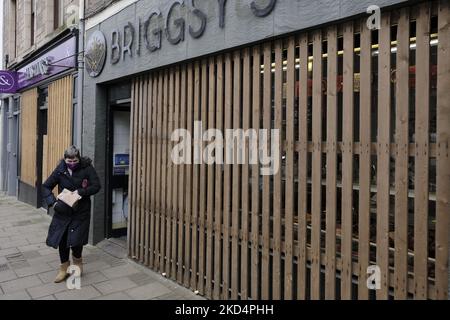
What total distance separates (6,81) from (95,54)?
542cm

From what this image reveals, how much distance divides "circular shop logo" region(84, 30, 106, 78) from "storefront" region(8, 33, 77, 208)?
0.54 m

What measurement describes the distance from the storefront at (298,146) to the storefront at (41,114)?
263cm

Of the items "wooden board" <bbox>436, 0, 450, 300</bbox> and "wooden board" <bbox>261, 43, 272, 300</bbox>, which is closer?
"wooden board" <bbox>436, 0, 450, 300</bbox>

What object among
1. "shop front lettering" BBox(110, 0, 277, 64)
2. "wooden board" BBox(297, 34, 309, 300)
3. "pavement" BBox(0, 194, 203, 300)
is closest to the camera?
"wooden board" BBox(297, 34, 309, 300)

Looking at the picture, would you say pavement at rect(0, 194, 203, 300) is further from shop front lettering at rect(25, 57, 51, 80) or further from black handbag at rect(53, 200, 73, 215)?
shop front lettering at rect(25, 57, 51, 80)

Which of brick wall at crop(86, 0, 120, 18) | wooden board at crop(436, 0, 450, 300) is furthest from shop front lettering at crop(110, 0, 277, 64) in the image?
wooden board at crop(436, 0, 450, 300)

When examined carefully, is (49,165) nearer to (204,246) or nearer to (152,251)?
(152,251)

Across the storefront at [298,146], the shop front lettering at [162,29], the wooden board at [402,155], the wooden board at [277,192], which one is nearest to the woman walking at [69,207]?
the storefront at [298,146]

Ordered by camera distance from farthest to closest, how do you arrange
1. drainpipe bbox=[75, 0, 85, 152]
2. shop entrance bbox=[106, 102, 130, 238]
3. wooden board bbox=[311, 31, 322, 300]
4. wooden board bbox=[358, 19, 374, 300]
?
drainpipe bbox=[75, 0, 85, 152], shop entrance bbox=[106, 102, 130, 238], wooden board bbox=[311, 31, 322, 300], wooden board bbox=[358, 19, 374, 300]

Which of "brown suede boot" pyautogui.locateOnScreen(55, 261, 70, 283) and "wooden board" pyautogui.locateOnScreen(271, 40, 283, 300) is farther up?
"wooden board" pyautogui.locateOnScreen(271, 40, 283, 300)

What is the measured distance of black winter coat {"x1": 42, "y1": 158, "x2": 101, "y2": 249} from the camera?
15.1ft

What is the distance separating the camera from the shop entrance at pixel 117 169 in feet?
21.7

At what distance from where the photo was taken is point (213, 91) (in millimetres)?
4258

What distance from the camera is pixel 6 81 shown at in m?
10.3
